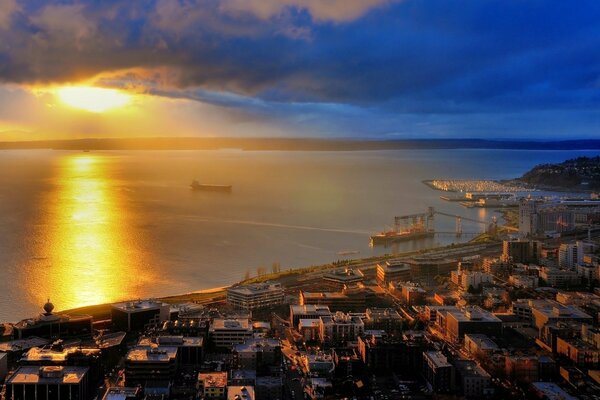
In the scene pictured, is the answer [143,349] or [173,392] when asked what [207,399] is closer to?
[173,392]

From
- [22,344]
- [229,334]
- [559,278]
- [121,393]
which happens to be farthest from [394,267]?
[121,393]

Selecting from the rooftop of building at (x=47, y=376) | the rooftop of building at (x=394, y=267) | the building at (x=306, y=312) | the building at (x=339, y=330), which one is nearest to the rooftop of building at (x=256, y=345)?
the building at (x=339, y=330)

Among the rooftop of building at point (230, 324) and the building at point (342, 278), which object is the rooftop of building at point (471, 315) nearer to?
the building at point (342, 278)

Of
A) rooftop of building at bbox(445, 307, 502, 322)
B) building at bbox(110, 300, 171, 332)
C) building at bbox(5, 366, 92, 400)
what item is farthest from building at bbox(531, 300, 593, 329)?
building at bbox(5, 366, 92, 400)

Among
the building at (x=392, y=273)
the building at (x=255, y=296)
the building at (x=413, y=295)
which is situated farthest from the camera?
the building at (x=392, y=273)

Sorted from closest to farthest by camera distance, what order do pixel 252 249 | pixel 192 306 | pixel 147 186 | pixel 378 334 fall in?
pixel 378 334
pixel 192 306
pixel 252 249
pixel 147 186

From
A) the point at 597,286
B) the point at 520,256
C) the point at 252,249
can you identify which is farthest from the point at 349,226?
the point at 597,286

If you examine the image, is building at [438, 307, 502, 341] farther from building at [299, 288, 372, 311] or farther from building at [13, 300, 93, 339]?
building at [13, 300, 93, 339]
